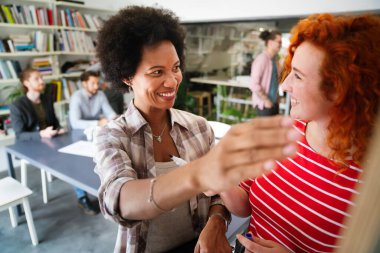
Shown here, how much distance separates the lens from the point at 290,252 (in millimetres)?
876

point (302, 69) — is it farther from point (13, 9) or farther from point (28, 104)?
point (13, 9)

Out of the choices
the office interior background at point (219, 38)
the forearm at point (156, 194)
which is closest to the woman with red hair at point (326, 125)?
the forearm at point (156, 194)

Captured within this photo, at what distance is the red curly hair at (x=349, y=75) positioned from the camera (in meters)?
0.79

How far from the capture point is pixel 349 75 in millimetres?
795

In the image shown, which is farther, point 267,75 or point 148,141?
point 267,75

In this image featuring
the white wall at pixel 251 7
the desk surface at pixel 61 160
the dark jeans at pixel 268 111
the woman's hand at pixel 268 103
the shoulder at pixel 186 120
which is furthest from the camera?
the dark jeans at pixel 268 111

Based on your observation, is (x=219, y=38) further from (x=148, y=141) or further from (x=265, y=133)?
(x=265, y=133)

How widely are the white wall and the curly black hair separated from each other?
312cm

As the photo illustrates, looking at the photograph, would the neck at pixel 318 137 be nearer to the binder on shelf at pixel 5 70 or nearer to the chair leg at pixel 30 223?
the chair leg at pixel 30 223

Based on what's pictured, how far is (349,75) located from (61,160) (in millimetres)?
1990

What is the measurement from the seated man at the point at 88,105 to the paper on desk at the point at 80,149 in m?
0.58

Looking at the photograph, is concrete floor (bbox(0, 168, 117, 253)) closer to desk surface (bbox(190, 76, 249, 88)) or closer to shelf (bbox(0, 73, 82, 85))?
shelf (bbox(0, 73, 82, 85))

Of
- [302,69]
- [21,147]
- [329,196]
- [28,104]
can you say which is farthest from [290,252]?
[28,104]

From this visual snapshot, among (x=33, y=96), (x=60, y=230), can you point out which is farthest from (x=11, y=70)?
(x=60, y=230)
